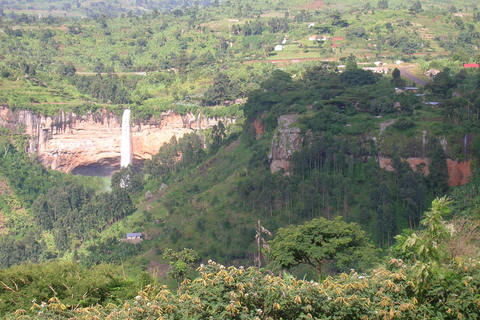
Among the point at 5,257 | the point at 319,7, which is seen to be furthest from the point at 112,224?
the point at 319,7

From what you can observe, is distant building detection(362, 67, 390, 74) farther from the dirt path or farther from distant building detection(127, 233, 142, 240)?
distant building detection(127, 233, 142, 240)

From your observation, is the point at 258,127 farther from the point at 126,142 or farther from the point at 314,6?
the point at 314,6

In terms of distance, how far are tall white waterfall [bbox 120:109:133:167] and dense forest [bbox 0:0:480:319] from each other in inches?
45.2

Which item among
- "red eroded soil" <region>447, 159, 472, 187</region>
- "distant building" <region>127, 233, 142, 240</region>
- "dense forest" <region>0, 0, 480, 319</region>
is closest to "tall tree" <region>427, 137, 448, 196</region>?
"dense forest" <region>0, 0, 480, 319</region>

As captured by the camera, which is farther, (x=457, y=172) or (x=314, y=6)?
(x=314, y=6)

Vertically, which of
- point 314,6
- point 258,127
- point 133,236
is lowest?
point 133,236

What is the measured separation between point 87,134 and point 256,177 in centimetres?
2886

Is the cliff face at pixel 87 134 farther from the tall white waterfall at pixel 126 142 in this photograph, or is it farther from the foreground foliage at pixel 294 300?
the foreground foliage at pixel 294 300

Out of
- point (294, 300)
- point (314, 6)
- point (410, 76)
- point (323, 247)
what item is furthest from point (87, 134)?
point (314, 6)

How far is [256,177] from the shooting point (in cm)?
3472

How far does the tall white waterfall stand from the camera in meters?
59.6

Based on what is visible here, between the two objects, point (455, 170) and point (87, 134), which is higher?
point (455, 170)

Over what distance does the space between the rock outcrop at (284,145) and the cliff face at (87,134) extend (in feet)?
71.2

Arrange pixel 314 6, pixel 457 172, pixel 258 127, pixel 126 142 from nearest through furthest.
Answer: pixel 457 172 < pixel 258 127 < pixel 126 142 < pixel 314 6
